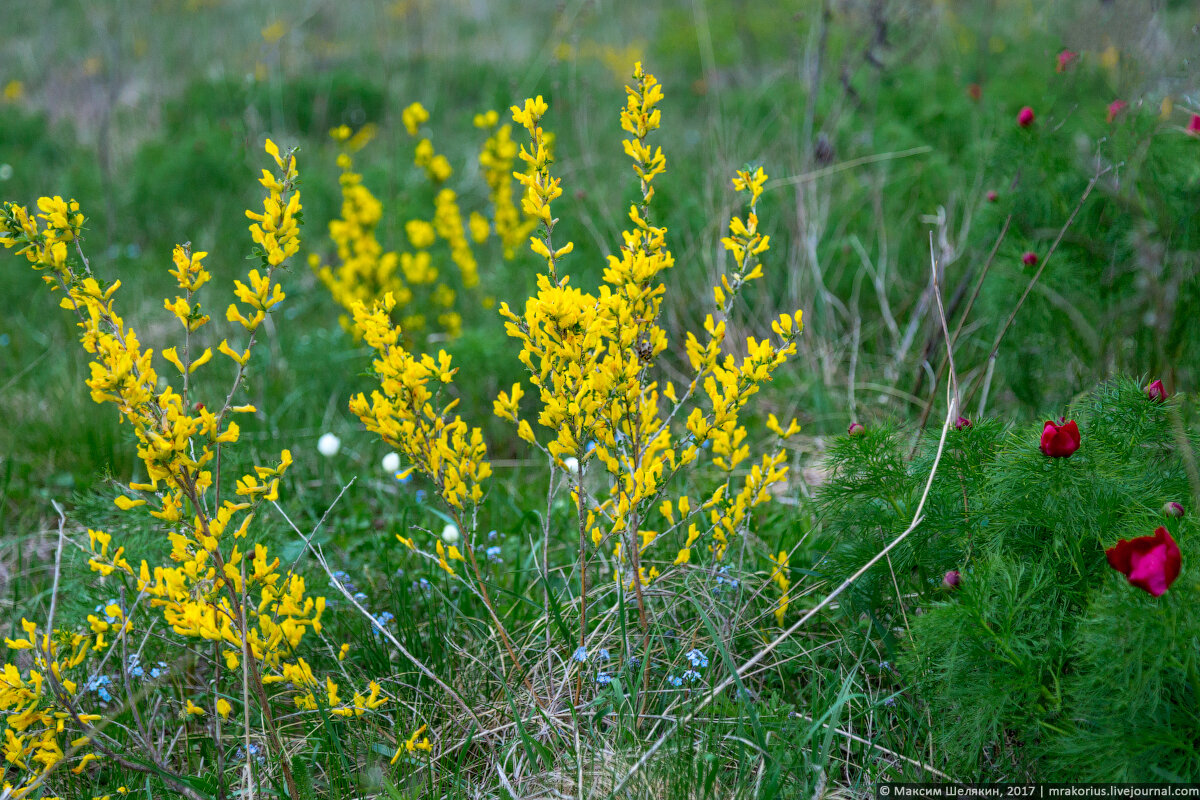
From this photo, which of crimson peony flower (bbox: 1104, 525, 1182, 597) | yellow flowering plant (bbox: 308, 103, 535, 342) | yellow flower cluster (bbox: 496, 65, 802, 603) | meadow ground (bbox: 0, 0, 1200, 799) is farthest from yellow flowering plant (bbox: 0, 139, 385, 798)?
yellow flowering plant (bbox: 308, 103, 535, 342)

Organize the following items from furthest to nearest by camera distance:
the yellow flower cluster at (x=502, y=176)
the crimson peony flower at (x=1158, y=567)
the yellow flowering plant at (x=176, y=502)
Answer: the yellow flower cluster at (x=502, y=176) < the yellow flowering plant at (x=176, y=502) < the crimson peony flower at (x=1158, y=567)

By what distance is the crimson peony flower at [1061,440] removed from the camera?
1371 mm

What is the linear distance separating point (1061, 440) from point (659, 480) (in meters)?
0.67

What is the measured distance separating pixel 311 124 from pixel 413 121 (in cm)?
399

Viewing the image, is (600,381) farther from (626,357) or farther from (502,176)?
(502,176)

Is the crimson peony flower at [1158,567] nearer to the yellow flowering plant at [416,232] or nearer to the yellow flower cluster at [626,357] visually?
the yellow flower cluster at [626,357]

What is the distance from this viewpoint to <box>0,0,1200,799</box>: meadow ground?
1415 millimetres

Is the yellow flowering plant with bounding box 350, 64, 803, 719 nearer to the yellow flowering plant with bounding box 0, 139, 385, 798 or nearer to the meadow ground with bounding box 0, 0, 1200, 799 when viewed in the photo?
the meadow ground with bounding box 0, 0, 1200, 799

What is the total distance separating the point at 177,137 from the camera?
20.1ft

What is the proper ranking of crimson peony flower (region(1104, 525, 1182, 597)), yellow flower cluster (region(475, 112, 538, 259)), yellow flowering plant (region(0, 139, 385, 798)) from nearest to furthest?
crimson peony flower (region(1104, 525, 1182, 597)), yellow flowering plant (region(0, 139, 385, 798)), yellow flower cluster (region(475, 112, 538, 259))

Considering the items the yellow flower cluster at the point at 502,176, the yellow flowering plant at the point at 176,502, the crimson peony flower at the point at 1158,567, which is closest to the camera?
the crimson peony flower at the point at 1158,567

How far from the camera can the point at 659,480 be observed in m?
1.59

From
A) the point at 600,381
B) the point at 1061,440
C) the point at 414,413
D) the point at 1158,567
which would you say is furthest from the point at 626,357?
the point at 1158,567

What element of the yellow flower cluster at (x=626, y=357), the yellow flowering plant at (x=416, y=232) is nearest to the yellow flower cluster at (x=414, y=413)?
the yellow flower cluster at (x=626, y=357)
